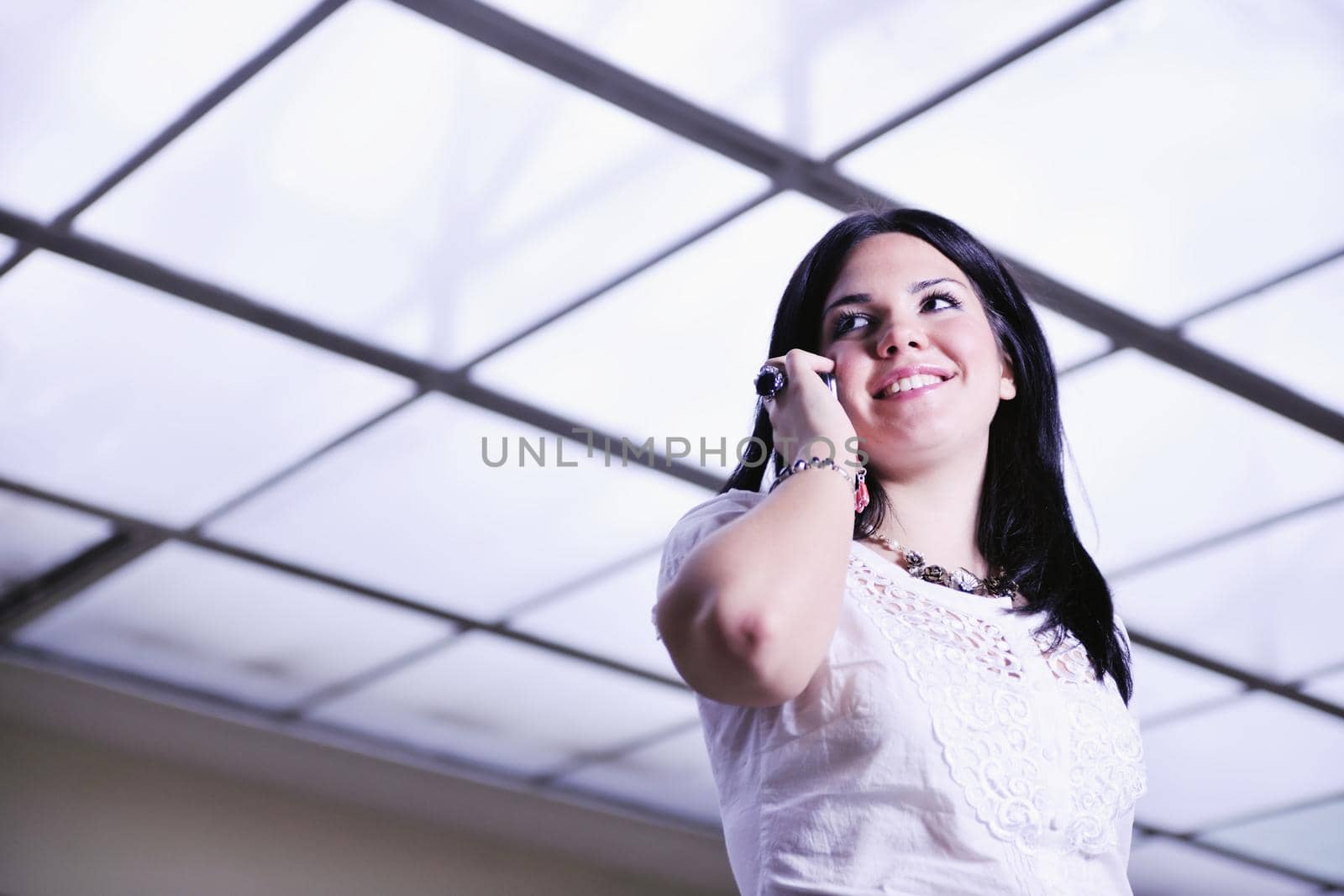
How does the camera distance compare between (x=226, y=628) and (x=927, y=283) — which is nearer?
(x=927, y=283)

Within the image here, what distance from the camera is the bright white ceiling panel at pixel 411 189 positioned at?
3.09m

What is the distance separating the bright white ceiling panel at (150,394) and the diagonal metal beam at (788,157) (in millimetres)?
1126

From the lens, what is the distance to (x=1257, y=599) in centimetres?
484

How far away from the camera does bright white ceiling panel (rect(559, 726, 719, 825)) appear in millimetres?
5973

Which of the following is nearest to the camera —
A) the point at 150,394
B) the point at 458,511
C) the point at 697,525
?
the point at 697,525

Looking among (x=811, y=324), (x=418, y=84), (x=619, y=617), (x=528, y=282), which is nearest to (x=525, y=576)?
(x=619, y=617)

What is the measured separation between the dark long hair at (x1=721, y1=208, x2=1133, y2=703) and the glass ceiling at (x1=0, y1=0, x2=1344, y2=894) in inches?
27.5

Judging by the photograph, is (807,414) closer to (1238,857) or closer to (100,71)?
(100,71)

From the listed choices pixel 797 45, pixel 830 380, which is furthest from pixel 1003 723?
pixel 797 45

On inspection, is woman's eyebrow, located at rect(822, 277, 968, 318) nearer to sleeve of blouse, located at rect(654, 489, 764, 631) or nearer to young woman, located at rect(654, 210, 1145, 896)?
young woman, located at rect(654, 210, 1145, 896)

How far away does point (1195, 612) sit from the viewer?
4.90 metres

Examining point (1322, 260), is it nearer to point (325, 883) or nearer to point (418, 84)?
point (418, 84)

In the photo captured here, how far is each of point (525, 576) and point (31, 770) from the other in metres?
2.39

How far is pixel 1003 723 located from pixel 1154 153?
6.98 feet
